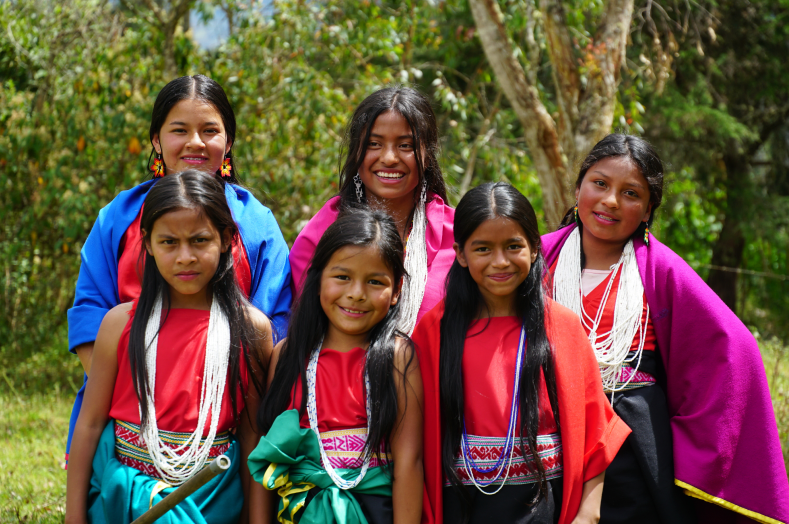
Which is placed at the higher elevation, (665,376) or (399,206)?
(399,206)

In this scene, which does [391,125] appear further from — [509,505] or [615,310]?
[509,505]

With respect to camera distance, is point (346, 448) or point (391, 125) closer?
point (346, 448)

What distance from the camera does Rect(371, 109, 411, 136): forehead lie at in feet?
9.10

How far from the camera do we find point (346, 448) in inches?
85.8

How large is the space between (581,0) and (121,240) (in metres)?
4.69

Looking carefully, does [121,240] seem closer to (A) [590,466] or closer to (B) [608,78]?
(A) [590,466]

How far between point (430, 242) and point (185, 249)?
973 mm

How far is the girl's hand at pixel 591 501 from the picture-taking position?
218cm

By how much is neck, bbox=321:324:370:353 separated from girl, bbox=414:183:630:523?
0.58 ft

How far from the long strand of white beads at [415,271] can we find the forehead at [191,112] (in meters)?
0.89

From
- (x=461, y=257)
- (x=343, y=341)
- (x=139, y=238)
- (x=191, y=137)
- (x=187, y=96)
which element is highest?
(x=187, y=96)

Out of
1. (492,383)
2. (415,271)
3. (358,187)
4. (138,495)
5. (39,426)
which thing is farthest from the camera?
(39,426)

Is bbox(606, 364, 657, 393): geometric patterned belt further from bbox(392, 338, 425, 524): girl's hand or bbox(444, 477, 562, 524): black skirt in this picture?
bbox(392, 338, 425, 524): girl's hand

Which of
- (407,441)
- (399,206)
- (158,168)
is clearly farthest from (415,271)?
(158,168)
